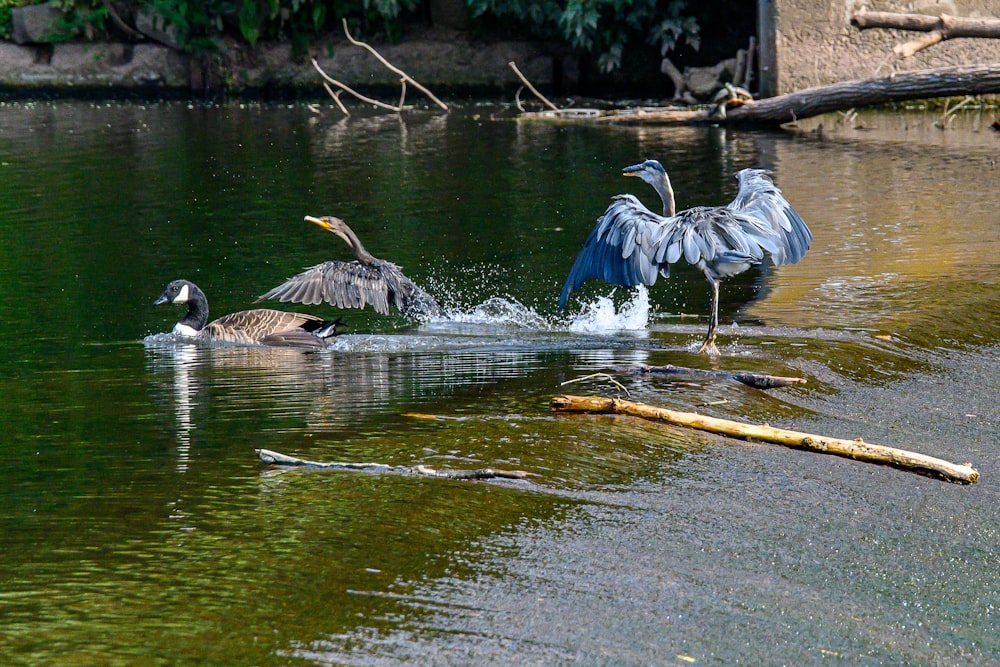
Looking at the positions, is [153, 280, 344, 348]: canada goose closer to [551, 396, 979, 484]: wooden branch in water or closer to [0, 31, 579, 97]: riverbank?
[551, 396, 979, 484]: wooden branch in water

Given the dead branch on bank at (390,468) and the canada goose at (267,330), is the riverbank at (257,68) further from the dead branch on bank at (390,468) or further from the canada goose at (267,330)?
the dead branch on bank at (390,468)

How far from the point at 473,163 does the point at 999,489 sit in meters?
11.5

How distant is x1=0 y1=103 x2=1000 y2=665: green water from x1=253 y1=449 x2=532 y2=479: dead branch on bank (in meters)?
0.05

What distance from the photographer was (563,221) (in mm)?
12195

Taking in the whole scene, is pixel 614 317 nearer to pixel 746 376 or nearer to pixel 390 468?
pixel 746 376

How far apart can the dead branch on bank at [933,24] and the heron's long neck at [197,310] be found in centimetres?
877

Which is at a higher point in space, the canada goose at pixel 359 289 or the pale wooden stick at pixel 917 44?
the pale wooden stick at pixel 917 44

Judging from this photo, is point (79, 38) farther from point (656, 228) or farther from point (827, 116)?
point (656, 228)

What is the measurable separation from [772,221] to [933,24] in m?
8.07

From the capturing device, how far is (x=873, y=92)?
55.7 feet

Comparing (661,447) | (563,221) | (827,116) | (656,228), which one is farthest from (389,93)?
(661,447)

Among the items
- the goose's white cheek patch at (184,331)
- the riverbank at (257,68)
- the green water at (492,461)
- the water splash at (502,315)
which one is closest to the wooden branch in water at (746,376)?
Result: the green water at (492,461)

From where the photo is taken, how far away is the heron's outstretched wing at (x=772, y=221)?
7242 millimetres

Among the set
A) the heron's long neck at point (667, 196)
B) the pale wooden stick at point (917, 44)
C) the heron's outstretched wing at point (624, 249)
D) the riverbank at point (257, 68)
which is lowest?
the heron's outstretched wing at point (624, 249)
